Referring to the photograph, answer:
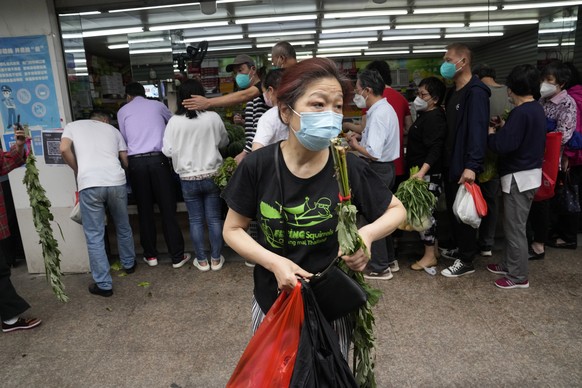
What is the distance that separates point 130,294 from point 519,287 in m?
3.87

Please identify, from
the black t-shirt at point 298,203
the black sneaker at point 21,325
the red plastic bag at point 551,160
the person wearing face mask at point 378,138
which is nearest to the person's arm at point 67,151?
the black sneaker at point 21,325

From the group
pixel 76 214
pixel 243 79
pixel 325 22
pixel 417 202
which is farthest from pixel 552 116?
pixel 76 214

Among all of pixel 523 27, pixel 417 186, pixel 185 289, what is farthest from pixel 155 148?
pixel 523 27

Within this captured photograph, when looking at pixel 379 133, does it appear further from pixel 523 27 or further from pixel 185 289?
pixel 523 27

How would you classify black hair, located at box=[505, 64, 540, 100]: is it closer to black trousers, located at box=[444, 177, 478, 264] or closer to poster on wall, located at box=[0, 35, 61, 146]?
black trousers, located at box=[444, 177, 478, 264]

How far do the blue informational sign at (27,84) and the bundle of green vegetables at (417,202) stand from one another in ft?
12.5

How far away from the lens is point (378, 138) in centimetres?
407

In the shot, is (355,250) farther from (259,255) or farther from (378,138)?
(378,138)

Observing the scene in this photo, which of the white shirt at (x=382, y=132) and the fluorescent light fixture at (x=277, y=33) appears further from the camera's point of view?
the fluorescent light fixture at (x=277, y=33)

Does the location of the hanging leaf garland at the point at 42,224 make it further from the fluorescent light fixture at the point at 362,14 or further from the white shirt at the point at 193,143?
the fluorescent light fixture at the point at 362,14

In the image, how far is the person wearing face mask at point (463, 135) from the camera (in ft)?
12.6

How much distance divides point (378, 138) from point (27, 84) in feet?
12.4

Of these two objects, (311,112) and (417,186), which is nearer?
(311,112)

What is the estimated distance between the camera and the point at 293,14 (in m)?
7.30
